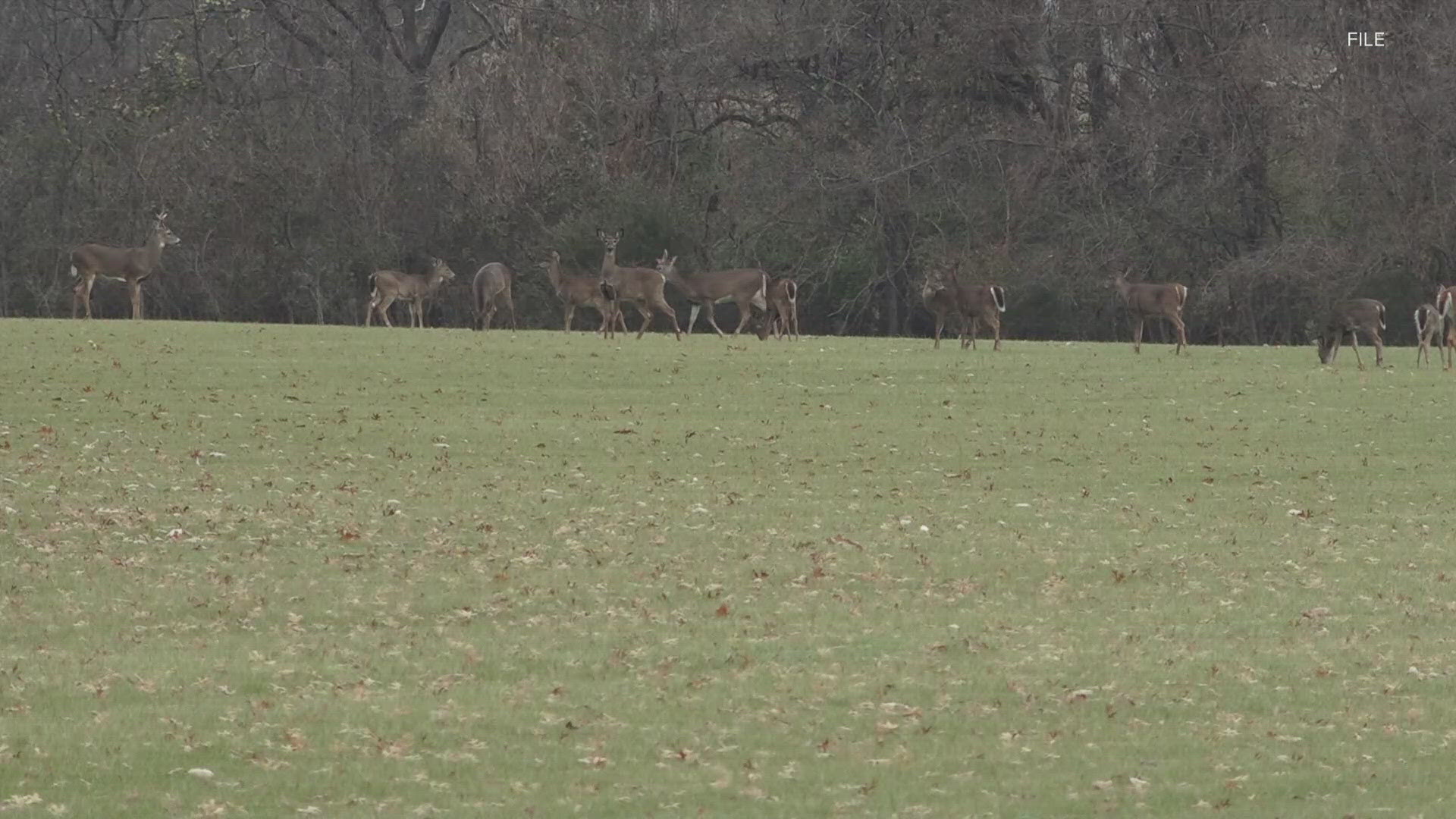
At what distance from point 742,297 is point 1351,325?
921 centimetres

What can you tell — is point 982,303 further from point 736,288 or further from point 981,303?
point 736,288

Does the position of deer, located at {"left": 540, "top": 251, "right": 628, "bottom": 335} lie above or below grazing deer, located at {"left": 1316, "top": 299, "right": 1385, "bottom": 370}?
above

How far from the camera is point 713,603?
12531 millimetres

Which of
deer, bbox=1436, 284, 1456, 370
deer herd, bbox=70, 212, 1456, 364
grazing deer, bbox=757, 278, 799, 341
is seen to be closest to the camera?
deer, bbox=1436, 284, 1456, 370

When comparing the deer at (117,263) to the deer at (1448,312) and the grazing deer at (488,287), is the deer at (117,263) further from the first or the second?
the deer at (1448,312)

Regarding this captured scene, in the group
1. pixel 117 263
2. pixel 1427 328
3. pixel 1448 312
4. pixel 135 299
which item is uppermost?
pixel 117 263

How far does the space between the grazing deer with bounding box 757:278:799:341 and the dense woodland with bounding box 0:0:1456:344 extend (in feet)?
41.4

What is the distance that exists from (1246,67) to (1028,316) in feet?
22.4

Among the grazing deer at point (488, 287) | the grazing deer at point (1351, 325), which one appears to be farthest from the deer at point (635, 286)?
the grazing deer at point (1351, 325)

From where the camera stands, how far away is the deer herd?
30.9m

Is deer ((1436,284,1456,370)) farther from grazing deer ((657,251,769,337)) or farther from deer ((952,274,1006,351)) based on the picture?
grazing deer ((657,251,769,337))

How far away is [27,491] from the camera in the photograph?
53.9 ft

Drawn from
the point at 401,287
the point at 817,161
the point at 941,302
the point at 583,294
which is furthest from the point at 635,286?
the point at 817,161

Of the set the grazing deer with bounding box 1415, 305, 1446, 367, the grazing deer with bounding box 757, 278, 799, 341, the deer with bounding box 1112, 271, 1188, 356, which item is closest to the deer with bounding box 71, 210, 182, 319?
the grazing deer with bounding box 757, 278, 799, 341
